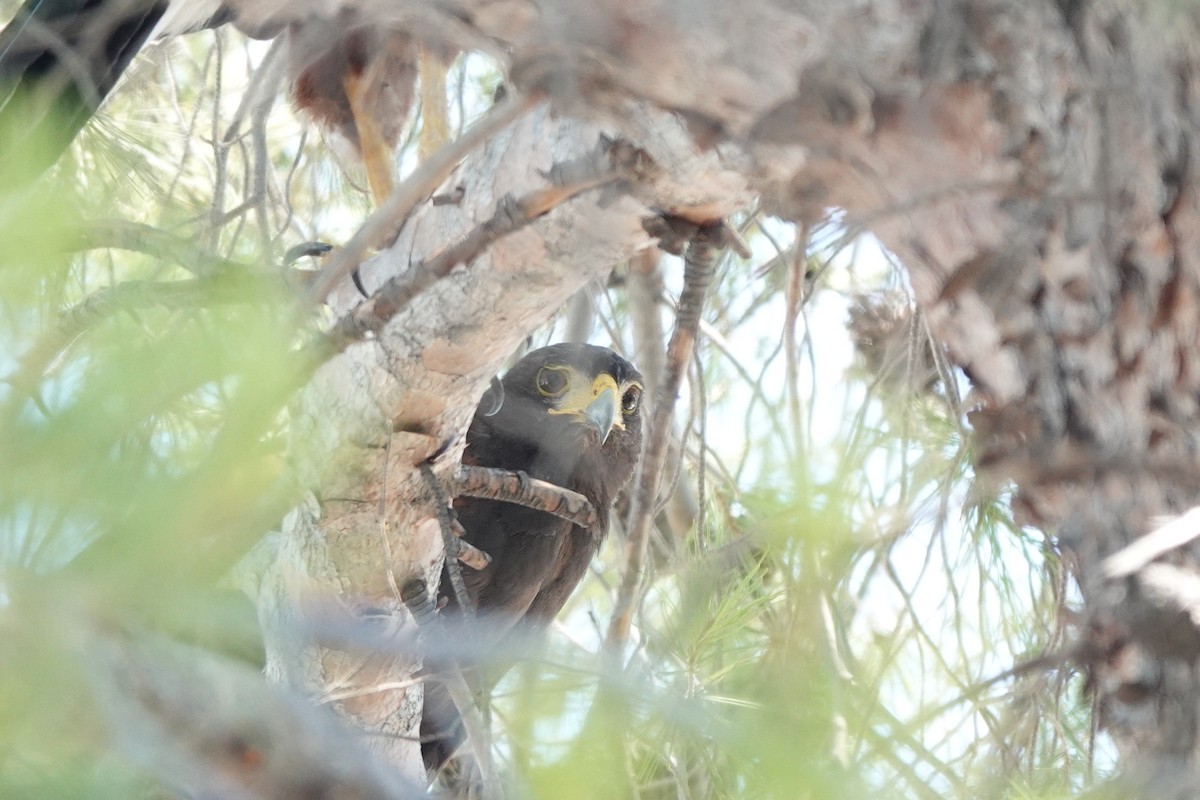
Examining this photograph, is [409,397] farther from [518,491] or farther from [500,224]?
[518,491]

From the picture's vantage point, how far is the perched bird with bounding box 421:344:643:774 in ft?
8.53

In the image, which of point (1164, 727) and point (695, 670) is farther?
point (695, 670)

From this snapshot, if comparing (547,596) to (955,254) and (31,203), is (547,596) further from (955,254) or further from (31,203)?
(31,203)

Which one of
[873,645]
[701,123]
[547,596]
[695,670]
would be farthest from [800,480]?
[547,596]

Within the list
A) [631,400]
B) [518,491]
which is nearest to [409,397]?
[518,491]

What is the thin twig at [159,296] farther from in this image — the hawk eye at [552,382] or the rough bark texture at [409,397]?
the hawk eye at [552,382]

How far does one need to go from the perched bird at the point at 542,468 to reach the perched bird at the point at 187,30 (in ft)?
2.12

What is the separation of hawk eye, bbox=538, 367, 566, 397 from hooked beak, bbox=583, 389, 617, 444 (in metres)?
0.10

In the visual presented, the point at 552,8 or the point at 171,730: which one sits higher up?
the point at 552,8

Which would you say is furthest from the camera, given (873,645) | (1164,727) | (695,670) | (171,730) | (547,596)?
(547,596)

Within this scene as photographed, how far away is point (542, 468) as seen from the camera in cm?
278

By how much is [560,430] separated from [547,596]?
39 centimetres

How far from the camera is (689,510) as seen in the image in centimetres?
292

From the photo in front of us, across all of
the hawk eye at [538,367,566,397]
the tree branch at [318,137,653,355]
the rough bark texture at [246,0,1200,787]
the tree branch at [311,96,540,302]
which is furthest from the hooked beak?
the rough bark texture at [246,0,1200,787]
